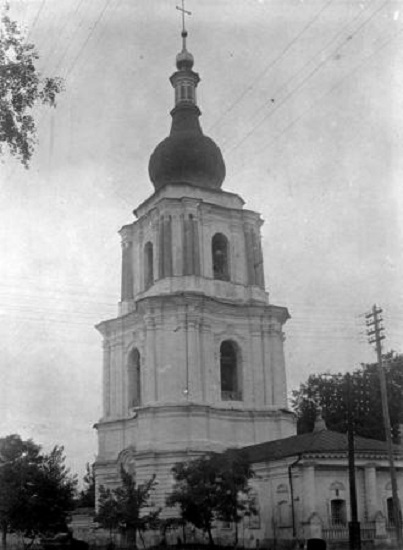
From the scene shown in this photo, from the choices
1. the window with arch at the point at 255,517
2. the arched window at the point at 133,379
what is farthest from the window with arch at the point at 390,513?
the arched window at the point at 133,379

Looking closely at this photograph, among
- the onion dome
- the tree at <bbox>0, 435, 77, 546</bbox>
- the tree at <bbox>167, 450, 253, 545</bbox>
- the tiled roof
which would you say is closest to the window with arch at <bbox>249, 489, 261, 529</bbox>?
the tiled roof

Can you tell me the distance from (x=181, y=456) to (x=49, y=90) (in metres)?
25.6

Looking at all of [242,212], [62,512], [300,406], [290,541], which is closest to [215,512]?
[290,541]

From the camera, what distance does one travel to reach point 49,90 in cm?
1447

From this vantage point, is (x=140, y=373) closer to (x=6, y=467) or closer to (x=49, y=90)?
(x=6, y=467)

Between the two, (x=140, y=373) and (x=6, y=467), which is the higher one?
(x=140, y=373)

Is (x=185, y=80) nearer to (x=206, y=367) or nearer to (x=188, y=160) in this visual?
(x=188, y=160)

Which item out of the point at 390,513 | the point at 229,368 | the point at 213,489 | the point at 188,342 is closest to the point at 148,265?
the point at 188,342

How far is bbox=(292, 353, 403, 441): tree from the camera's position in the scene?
52469mm

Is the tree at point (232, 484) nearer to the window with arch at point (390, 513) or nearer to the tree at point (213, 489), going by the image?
the tree at point (213, 489)

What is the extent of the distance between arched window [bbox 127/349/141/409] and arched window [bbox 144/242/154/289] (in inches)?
152

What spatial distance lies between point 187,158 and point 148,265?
6256 mm

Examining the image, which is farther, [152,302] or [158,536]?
[152,302]

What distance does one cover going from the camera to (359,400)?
166 feet
